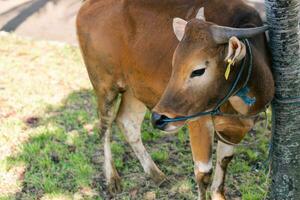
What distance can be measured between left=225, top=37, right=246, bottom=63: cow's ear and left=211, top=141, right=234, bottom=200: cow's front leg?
1370mm

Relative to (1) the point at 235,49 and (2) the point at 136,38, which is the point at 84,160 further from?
(1) the point at 235,49

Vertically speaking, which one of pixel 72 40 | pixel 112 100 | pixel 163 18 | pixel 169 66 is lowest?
pixel 72 40

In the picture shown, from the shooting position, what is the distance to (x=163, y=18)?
431 centimetres

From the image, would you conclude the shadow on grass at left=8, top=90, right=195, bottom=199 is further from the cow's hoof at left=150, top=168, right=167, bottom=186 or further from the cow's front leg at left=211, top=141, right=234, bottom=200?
the cow's front leg at left=211, top=141, right=234, bottom=200

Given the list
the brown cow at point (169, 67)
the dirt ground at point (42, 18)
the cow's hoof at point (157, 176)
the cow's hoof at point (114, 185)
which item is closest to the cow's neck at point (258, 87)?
the brown cow at point (169, 67)

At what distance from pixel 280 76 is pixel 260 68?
0.27m

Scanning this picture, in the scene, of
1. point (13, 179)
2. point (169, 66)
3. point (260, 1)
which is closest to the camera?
point (169, 66)

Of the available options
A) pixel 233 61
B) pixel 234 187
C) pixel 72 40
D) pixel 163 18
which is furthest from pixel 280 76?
pixel 72 40

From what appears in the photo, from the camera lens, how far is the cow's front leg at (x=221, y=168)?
4.51m

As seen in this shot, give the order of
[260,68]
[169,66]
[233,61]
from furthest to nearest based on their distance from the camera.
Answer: [169,66] < [260,68] < [233,61]

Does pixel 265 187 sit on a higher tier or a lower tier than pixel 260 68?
lower

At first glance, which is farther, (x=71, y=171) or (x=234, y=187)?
(x=71, y=171)

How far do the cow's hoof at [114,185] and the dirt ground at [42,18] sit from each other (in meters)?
3.90

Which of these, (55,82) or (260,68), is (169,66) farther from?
(55,82)
